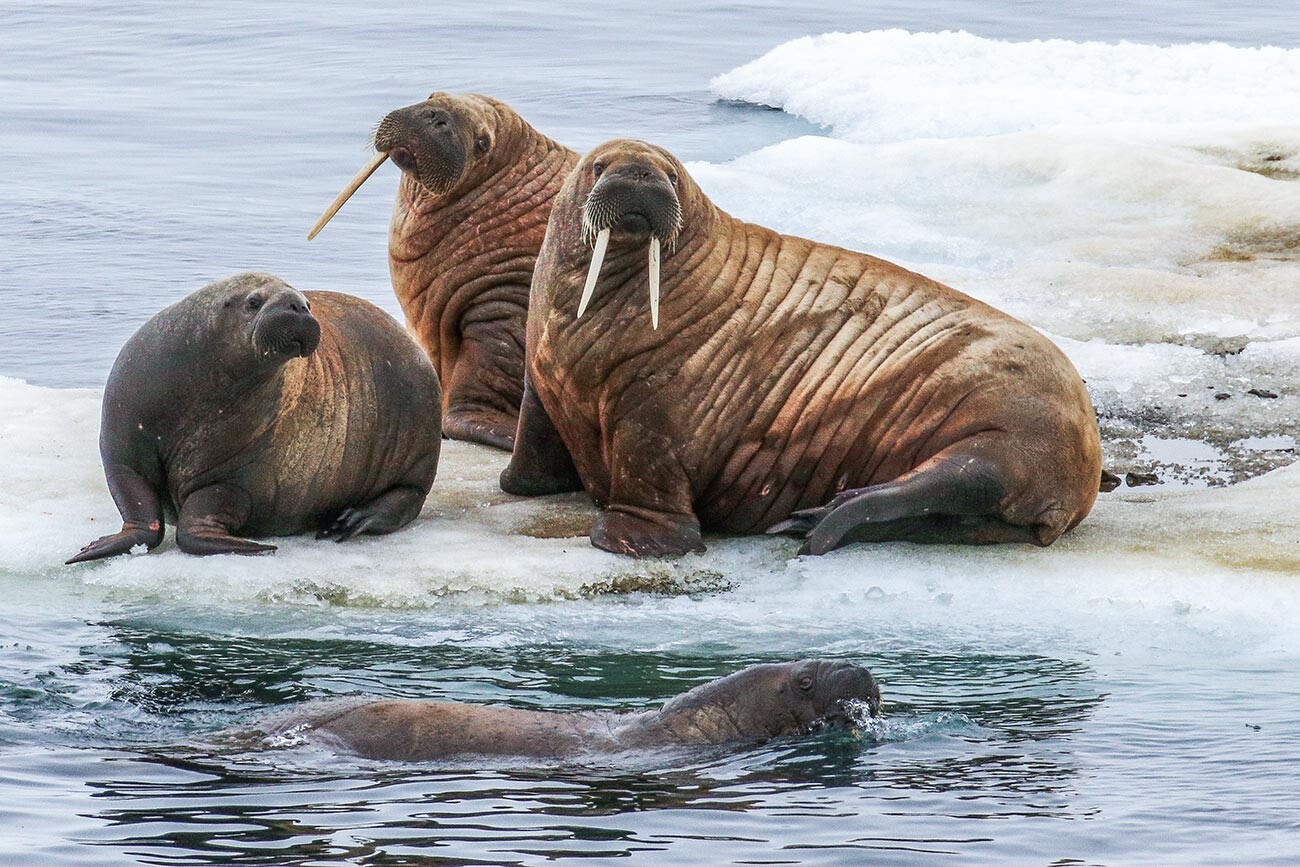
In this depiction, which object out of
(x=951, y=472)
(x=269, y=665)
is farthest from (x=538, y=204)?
(x=269, y=665)

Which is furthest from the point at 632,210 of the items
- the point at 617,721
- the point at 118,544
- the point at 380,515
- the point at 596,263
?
the point at 617,721

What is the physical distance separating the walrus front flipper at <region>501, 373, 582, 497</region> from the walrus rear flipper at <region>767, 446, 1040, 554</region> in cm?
107

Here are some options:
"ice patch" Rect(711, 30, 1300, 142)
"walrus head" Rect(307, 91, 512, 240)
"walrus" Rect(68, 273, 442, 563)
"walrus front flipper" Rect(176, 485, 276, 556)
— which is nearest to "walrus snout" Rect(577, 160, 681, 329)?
"walrus" Rect(68, 273, 442, 563)

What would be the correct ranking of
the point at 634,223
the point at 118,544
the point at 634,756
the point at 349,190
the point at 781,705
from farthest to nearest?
the point at 349,190, the point at 634,223, the point at 118,544, the point at 781,705, the point at 634,756

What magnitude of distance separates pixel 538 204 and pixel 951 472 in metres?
2.88

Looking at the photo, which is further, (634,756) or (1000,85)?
(1000,85)

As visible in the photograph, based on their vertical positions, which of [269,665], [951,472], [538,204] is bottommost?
[269,665]

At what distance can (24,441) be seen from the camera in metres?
8.62

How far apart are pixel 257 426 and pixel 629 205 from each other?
5.16 ft

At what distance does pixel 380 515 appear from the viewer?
25.8 feet

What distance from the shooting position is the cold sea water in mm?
5215

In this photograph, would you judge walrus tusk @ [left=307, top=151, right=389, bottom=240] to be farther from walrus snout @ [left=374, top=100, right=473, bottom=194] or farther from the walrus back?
the walrus back

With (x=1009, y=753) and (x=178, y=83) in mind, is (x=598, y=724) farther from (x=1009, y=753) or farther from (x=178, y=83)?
(x=178, y=83)

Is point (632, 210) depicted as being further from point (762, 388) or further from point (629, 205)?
point (762, 388)
